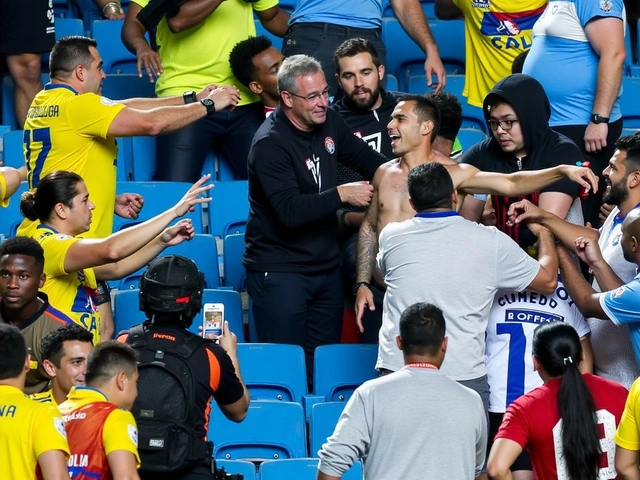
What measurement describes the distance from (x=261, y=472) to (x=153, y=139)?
126 inches

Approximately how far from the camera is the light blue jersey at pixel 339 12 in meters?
7.82

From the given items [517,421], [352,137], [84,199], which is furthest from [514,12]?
[517,421]

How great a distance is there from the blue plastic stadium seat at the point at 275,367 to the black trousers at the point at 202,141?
5.96 ft

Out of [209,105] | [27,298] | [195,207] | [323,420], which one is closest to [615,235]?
[323,420]

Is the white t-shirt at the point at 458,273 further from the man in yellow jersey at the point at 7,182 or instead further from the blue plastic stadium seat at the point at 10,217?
the blue plastic stadium seat at the point at 10,217

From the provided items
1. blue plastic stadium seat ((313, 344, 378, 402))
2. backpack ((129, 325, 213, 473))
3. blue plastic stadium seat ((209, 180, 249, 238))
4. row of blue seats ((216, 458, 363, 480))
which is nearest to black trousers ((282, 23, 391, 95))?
blue plastic stadium seat ((209, 180, 249, 238))

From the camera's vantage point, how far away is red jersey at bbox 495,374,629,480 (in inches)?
178

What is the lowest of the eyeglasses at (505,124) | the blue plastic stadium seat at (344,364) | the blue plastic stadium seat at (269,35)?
the blue plastic stadium seat at (344,364)

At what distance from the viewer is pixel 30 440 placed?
162 inches

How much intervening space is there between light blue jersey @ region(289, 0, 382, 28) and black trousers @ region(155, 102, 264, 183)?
628 mm

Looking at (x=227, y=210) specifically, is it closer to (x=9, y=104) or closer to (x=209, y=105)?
(x=209, y=105)

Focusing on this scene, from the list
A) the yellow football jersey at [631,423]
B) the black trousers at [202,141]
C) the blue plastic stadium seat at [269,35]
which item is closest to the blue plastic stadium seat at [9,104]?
the black trousers at [202,141]

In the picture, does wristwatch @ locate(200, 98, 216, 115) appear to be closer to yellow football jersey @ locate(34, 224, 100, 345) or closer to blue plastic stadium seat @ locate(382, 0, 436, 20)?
yellow football jersey @ locate(34, 224, 100, 345)

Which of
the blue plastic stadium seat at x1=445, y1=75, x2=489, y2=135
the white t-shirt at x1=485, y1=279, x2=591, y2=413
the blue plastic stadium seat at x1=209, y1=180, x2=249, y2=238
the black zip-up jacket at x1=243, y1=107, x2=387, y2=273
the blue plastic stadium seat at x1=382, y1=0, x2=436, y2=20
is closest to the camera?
the white t-shirt at x1=485, y1=279, x2=591, y2=413
